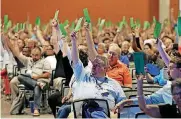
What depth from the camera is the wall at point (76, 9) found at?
17609mm

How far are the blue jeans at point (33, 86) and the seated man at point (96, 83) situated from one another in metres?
2.75

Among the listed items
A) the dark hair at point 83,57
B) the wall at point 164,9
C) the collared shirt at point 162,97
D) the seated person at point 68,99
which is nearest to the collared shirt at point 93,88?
the seated person at point 68,99

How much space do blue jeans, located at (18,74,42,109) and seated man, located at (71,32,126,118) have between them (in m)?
2.75

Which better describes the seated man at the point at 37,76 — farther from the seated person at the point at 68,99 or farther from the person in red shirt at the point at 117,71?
the seated person at the point at 68,99

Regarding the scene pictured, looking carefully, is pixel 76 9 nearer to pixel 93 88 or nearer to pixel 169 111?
pixel 93 88

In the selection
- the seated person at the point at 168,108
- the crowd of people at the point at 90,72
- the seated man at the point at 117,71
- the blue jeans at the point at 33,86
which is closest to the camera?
the seated person at the point at 168,108

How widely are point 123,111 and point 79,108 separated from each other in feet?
1.65

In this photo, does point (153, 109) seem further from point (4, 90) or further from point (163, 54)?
point (4, 90)

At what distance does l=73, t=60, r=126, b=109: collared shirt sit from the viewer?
5.05m

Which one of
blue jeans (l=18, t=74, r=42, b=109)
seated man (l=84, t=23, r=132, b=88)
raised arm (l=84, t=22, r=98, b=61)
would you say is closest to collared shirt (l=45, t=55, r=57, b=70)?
blue jeans (l=18, t=74, r=42, b=109)

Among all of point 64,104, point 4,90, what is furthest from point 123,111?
point 4,90

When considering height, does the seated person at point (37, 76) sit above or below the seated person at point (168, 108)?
above

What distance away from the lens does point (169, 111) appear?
3631 mm

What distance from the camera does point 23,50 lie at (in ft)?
28.7
